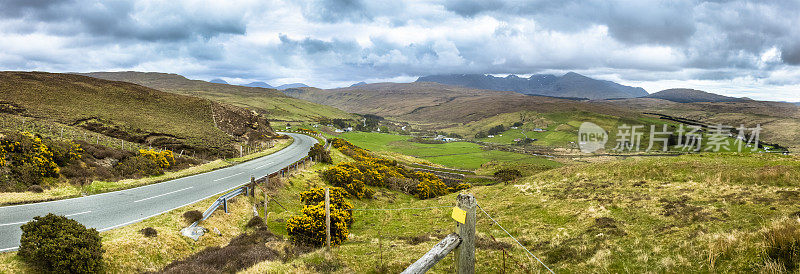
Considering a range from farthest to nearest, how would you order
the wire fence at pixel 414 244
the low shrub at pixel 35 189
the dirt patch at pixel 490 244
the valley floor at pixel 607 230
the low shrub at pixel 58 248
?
the low shrub at pixel 35 189, the dirt patch at pixel 490 244, the wire fence at pixel 414 244, the low shrub at pixel 58 248, the valley floor at pixel 607 230

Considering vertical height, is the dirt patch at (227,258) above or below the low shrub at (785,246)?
below

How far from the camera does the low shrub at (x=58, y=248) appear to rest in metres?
9.91

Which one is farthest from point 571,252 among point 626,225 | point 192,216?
point 192,216

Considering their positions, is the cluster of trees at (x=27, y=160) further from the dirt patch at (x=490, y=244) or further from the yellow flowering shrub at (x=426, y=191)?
the yellow flowering shrub at (x=426, y=191)

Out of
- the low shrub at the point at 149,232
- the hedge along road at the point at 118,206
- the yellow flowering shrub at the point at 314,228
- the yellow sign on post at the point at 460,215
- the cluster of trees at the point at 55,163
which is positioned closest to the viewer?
the yellow sign on post at the point at 460,215

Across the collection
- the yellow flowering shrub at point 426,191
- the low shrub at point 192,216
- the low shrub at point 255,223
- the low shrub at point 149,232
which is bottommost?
→ the yellow flowering shrub at point 426,191

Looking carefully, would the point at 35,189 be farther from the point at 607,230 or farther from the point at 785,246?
the point at 785,246

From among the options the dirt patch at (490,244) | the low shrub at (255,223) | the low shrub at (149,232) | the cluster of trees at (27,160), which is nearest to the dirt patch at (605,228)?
the dirt patch at (490,244)

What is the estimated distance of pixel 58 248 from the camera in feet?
33.2

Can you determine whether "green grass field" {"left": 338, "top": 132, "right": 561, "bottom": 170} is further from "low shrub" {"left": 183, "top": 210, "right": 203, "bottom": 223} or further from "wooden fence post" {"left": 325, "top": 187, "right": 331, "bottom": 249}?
"low shrub" {"left": 183, "top": 210, "right": 203, "bottom": 223}

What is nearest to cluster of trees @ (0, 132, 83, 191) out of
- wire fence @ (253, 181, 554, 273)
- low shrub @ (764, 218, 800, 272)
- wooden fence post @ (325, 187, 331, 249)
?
wire fence @ (253, 181, 554, 273)

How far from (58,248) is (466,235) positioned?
12.8 m

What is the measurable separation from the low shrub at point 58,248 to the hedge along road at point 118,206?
163 centimetres

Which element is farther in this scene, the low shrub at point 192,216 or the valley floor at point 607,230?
the low shrub at point 192,216
